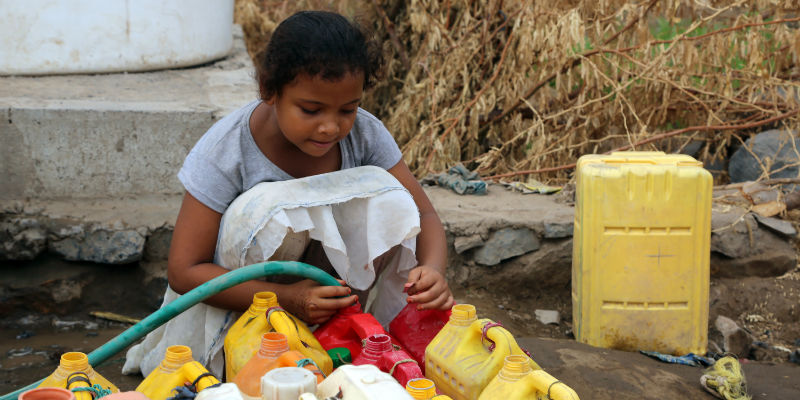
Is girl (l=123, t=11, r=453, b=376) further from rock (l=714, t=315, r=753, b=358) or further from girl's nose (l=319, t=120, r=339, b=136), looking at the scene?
rock (l=714, t=315, r=753, b=358)

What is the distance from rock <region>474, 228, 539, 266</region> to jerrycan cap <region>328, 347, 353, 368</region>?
1.53 m

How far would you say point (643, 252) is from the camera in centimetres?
262

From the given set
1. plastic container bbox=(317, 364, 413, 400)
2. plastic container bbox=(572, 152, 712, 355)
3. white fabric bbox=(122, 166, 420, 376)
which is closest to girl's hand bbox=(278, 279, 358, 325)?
white fabric bbox=(122, 166, 420, 376)

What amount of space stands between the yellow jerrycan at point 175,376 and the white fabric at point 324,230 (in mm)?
389

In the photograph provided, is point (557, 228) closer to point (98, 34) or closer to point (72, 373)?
point (72, 373)

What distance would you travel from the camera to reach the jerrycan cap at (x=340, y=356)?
1761mm

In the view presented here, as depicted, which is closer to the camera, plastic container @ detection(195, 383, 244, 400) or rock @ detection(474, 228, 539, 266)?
plastic container @ detection(195, 383, 244, 400)

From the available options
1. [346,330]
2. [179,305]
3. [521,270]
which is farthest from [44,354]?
[521,270]

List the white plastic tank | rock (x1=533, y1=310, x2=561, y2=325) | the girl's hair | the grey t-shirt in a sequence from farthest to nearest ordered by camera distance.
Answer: the white plastic tank < rock (x1=533, y1=310, x2=561, y2=325) < the grey t-shirt < the girl's hair

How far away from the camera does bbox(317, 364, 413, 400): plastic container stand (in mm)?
1244

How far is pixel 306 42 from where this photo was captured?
1860 mm

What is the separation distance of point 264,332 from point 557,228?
180cm

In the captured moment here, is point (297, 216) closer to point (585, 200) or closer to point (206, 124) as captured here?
point (585, 200)

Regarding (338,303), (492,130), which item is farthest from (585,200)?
(492,130)
